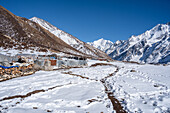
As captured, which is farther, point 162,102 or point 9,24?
point 9,24

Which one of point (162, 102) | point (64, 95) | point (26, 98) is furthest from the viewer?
point (64, 95)

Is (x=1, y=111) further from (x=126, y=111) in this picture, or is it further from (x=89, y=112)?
(x=126, y=111)

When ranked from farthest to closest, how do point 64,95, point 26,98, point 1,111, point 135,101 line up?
point 64,95 < point 26,98 < point 135,101 < point 1,111

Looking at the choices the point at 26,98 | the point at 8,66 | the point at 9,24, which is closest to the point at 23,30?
the point at 9,24

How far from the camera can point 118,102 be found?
690 cm

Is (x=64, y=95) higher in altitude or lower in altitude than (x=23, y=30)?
lower

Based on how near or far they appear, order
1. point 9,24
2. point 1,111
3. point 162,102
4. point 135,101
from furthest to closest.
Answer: point 9,24 → point 135,101 → point 162,102 → point 1,111

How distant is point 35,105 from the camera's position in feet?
21.6

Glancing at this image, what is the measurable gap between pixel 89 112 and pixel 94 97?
6.52ft

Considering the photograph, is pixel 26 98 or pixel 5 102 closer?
pixel 5 102

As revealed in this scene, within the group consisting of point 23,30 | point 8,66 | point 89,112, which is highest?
point 23,30

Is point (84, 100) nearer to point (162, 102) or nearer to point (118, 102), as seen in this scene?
point (118, 102)

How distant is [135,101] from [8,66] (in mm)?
15038

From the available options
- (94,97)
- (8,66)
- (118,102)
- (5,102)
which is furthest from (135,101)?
(8,66)
